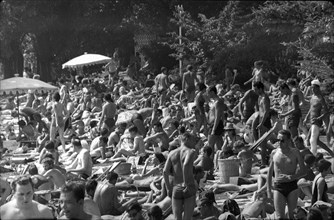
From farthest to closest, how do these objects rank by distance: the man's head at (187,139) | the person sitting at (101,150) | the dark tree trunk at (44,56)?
the dark tree trunk at (44,56)
the person sitting at (101,150)
the man's head at (187,139)

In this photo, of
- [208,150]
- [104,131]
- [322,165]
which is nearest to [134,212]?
[322,165]

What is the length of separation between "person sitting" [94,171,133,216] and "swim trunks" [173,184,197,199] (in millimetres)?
1404

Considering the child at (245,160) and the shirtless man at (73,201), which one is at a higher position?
the shirtless man at (73,201)

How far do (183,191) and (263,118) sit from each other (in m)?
5.49

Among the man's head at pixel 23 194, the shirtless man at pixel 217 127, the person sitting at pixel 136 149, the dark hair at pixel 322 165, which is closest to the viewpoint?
the man's head at pixel 23 194

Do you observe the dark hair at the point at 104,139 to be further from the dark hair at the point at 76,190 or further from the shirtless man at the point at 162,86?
the dark hair at the point at 76,190

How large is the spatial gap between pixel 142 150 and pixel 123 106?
8.41m

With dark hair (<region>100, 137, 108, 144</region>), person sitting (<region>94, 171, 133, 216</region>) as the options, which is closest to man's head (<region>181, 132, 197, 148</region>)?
Answer: person sitting (<region>94, 171, 133, 216</region>)

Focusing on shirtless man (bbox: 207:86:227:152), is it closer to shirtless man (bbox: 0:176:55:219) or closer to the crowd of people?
the crowd of people

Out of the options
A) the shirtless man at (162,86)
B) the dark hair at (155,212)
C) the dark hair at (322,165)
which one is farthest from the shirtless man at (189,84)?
the dark hair at (155,212)

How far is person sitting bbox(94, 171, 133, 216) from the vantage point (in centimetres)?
1181

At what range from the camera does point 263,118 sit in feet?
52.0

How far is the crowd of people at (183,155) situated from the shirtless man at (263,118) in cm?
2

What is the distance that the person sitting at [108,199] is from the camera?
11.8 metres
